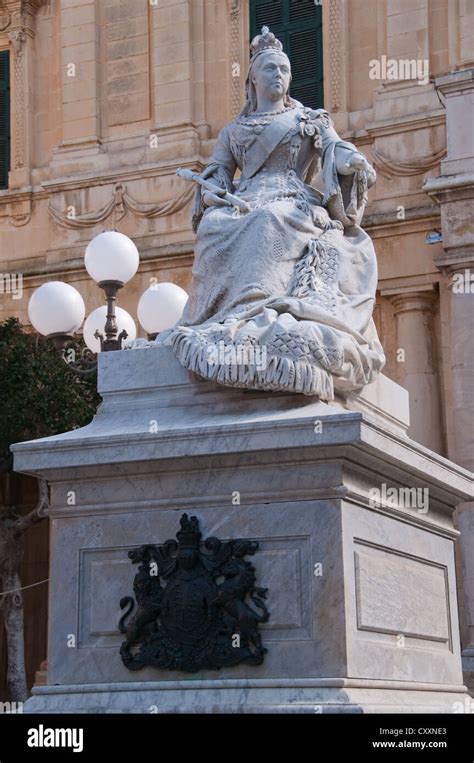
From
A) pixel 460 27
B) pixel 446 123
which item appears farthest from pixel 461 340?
pixel 460 27

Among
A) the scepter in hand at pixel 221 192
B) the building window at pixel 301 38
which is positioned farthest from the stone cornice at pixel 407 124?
the scepter in hand at pixel 221 192

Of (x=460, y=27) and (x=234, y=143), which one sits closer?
(x=234, y=143)

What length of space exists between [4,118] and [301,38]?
5850 mm

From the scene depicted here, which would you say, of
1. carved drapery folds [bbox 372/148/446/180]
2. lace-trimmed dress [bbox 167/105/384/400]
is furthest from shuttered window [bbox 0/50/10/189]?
lace-trimmed dress [bbox 167/105/384/400]

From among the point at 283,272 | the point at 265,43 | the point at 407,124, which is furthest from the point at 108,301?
the point at 407,124

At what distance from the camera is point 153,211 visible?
25.4 metres

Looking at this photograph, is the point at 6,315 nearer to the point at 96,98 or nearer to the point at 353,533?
the point at 96,98

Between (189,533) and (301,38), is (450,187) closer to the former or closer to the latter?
(301,38)

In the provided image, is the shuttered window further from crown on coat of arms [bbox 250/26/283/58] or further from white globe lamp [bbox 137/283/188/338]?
crown on coat of arms [bbox 250/26/283/58]

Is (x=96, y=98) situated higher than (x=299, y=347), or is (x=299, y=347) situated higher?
(x=96, y=98)

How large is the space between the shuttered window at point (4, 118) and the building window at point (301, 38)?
492 centimetres

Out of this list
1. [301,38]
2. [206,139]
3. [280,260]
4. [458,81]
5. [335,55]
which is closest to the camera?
[280,260]

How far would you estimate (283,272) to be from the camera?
8766mm

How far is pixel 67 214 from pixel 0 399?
6.44 meters
